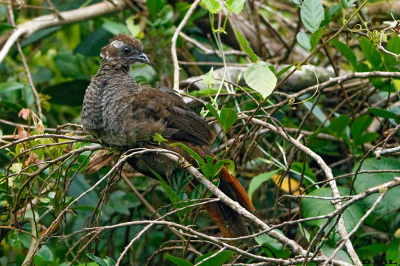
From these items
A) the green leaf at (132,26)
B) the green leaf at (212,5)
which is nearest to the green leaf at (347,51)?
the green leaf at (212,5)

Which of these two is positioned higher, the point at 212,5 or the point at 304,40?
the point at 212,5

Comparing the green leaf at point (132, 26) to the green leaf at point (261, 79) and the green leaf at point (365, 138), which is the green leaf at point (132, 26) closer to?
the green leaf at point (365, 138)

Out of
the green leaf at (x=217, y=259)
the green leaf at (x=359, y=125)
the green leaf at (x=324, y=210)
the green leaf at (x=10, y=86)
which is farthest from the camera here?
the green leaf at (x=10, y=86)

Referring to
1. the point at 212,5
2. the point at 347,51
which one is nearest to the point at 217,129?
the point at 347,51

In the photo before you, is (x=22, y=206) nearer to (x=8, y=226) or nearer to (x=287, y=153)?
(x=8, y=226)

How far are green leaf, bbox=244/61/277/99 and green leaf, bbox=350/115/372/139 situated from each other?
1.39m

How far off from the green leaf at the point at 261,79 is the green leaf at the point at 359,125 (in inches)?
54.8

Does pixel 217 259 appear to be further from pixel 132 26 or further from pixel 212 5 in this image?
pixel 132 26

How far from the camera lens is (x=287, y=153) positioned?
3.12 meters

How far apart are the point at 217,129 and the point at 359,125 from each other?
3.93ft

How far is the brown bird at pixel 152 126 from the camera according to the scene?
2.69 metres

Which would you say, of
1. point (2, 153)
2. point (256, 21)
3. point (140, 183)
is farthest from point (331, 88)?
point (2, 153)

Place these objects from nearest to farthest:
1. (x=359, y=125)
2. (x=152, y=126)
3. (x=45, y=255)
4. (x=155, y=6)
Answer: (x=152, y=126) → (x=45, y=255) → (x=359, y=125) → (x=155, y=6)

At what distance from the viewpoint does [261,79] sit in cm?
190
